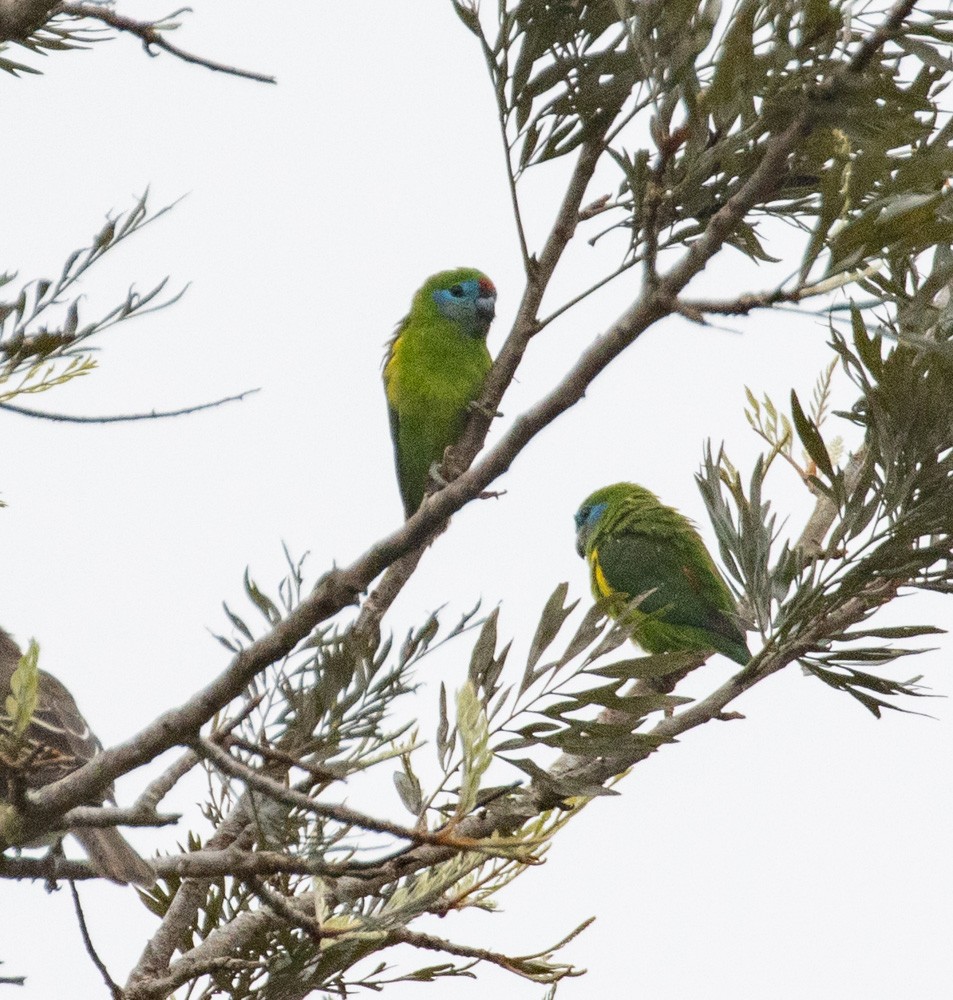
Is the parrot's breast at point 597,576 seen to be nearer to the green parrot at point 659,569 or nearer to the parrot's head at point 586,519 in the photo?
the green parrot at point 659,569

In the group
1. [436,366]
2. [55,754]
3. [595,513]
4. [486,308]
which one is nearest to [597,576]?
[595,513]

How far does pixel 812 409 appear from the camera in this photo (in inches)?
117

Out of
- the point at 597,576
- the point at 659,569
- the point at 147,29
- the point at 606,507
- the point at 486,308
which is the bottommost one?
the point at 147,29

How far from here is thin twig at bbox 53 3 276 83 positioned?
6.37 ft

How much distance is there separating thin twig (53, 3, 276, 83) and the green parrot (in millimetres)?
2931

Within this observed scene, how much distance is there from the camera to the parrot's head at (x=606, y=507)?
548 cm

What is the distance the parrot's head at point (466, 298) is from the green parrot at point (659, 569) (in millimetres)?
980

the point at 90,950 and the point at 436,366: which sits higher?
the point at 436,366

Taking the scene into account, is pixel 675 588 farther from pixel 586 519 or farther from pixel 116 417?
pixel 116 417

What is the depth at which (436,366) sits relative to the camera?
552 centimetres

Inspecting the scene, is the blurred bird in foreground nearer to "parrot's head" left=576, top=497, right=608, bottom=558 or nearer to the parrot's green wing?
the parrot's green wing

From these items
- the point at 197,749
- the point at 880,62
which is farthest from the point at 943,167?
the point at 197,749

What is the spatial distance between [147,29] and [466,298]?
3.80 m

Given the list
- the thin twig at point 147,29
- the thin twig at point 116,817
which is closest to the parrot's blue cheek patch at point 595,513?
the thin twig at point 147,29
